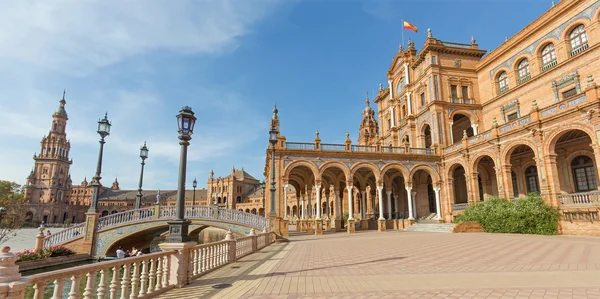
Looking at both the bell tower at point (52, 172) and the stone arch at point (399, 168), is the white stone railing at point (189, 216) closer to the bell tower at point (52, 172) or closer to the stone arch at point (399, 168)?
the stone arch at point (399, 168)

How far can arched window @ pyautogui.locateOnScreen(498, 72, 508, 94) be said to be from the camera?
2956 centimetres

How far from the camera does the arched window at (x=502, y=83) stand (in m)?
29.6

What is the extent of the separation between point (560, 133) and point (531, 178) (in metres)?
7.78

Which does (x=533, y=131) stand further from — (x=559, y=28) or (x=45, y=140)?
(x=45, y=140)

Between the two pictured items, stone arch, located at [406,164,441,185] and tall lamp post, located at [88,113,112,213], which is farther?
stone arch, located at [406,164,441,185]

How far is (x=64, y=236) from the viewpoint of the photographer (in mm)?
20641

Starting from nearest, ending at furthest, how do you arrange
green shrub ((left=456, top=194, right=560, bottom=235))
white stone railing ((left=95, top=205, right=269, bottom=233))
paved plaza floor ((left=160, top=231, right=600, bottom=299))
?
paved plaza floor ((left=160, top=231, right=600, bottom=299)) → green shrub ((left=456, top=194, right=560, bottom=235)) → white stone railing ((left=95, top=205, right=269, bottom=233))

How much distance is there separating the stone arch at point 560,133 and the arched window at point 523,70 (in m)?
9.74

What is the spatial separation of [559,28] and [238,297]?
31.2 m

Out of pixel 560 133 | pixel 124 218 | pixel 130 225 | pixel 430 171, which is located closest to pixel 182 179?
pixel 130 225

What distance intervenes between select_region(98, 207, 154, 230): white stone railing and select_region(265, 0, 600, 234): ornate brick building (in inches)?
391

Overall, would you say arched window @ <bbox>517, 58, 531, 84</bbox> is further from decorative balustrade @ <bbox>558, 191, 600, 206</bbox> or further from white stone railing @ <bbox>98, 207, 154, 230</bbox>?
white stone railing @ <bbox>98, 207, 154, 230</bbox>

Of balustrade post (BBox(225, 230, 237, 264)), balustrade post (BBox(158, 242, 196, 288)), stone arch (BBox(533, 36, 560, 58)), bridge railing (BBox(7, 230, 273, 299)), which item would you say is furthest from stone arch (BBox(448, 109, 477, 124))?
balustrade post (BBox(158, 242, 196, 288))

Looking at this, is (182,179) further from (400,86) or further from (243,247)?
(400,86)
